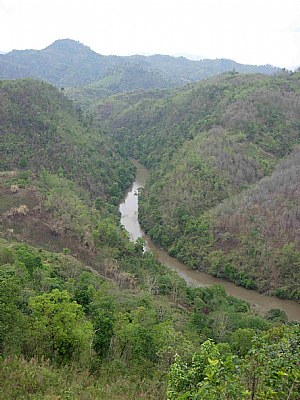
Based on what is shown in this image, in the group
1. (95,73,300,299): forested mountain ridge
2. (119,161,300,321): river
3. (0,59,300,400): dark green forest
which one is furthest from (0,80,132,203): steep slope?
(95,73,300,299): forested mountain ridge

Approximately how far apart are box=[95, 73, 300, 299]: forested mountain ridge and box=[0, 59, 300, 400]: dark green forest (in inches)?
8.0

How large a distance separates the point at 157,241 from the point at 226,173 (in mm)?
13742

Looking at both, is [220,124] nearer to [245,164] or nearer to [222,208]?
[245,164]

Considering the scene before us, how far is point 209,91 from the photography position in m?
84.6

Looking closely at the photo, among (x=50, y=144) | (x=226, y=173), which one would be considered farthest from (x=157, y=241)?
(x=50, y=144)

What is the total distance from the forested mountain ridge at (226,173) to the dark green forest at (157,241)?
203mm

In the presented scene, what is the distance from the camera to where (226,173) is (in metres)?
54.5

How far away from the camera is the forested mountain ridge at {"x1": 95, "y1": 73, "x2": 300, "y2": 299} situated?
4162cm

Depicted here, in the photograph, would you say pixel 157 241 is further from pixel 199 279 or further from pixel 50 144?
pixel 50 144

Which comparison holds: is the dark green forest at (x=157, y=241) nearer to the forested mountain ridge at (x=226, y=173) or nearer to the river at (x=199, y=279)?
the forested mountain ridge at (x=226, y=173)

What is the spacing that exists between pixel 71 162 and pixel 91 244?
21901 mm

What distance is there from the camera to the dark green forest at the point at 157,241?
10.7 m

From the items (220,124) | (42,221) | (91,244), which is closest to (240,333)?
(91,244)

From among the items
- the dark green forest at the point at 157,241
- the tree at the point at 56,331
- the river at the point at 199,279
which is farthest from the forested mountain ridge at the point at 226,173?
the tree at the point at 56,331
